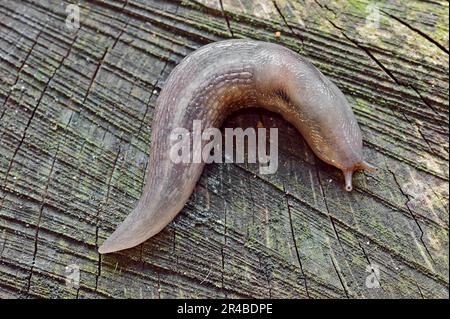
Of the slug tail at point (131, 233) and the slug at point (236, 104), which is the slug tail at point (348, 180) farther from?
the slug tail at point (131, 233)

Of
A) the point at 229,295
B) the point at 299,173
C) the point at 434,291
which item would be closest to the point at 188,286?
the point at 229,295

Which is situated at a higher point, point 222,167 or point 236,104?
point 236,104

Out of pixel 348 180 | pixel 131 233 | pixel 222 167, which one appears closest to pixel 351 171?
pixel 348 180

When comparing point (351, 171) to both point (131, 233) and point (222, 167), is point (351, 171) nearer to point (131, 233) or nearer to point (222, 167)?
point (222, 167)

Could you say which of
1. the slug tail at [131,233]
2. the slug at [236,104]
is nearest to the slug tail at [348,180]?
the slug at [236,104]

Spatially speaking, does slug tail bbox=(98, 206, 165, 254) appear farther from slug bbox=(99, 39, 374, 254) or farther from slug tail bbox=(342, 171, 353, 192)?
slug tail bbox=(342, 171, 353, 192)
